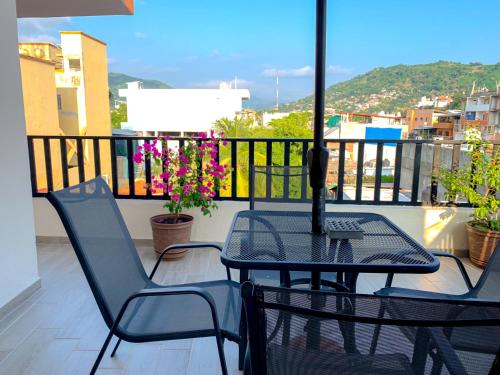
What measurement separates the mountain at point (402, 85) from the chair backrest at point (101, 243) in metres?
6.56

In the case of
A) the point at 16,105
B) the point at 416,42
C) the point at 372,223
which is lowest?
the point at 372,223

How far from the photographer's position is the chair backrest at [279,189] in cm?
274

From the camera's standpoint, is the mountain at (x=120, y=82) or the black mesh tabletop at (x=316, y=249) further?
the mountain at (x=120, y=82)

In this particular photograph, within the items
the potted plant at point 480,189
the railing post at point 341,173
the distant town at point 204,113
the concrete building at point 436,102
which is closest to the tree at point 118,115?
the distant town at point 204,113

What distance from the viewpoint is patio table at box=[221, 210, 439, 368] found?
1.47 meters

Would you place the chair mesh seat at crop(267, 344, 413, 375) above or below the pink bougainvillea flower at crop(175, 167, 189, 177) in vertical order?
below

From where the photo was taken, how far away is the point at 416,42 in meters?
10.7

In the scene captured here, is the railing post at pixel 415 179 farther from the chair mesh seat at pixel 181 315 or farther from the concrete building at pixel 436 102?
the concrete building at pixel 436 102

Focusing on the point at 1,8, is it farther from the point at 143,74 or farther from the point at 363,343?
the point at 143,74

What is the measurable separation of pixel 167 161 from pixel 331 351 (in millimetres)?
3097

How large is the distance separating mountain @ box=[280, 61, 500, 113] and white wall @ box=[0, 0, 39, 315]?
611cm

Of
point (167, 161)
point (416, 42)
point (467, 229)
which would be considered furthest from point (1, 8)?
point (416, 42)

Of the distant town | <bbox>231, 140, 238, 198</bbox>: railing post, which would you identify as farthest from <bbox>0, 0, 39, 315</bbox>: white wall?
<bbox>231, 140, 238, 198</bbox>: railing post

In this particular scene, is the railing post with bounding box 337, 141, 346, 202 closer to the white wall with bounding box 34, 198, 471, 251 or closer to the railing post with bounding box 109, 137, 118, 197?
the white wall with bounding box 34, 198, 471, 251
